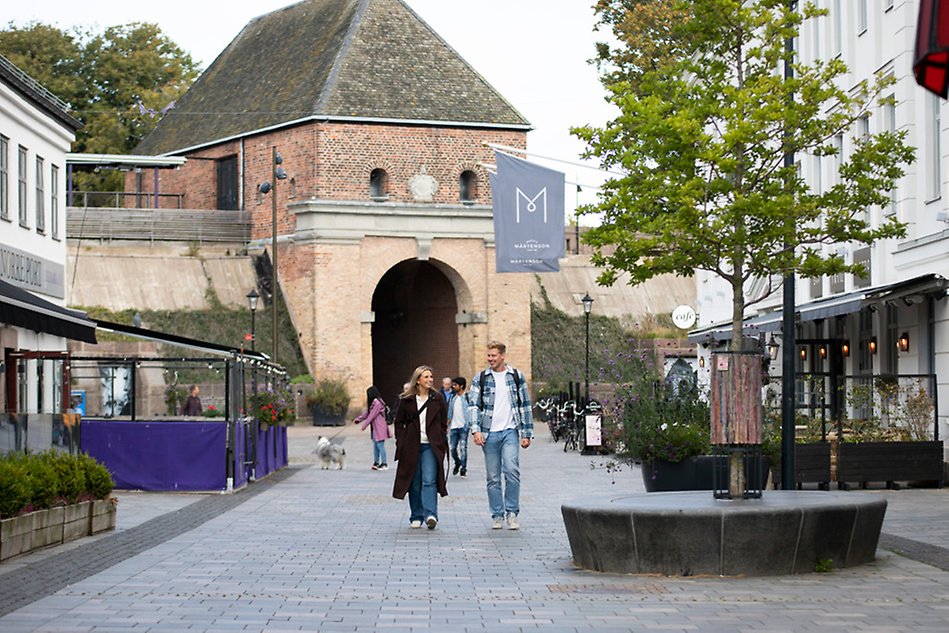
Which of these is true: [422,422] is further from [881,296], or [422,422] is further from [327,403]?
[327,403]

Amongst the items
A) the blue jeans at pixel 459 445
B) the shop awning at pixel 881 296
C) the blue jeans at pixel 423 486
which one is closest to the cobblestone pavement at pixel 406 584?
the blue jeans at pixel 423 486

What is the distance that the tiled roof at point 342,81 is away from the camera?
6022 centimetres

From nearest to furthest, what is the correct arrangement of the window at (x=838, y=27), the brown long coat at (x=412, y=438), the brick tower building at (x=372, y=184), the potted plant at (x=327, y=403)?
the brown long coat at (x=412, y=438) → the window at (x=838, y=27) → the potted plant at (x=327, y=403) → the brick tower building at (x=372, y=184)

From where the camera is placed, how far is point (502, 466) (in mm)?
18484

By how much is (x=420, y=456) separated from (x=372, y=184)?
138ft

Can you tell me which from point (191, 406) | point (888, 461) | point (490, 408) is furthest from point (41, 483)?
point (191, 406)

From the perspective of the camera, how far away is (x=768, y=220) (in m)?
18.8

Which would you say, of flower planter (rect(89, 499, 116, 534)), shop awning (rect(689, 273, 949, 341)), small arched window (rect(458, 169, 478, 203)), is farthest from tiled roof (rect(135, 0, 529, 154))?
flower planter (rect(89, 499, 116, 534))

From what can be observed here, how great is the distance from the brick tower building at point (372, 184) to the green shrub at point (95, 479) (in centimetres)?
3940

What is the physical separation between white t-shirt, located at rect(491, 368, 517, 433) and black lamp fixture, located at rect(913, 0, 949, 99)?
12588 mm

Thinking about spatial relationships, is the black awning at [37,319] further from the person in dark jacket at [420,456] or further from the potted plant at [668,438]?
the potted plant at [668,438]

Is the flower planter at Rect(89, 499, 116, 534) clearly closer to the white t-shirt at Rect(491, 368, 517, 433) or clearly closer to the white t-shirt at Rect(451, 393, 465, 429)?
the white t-shirt at Rect(491, 368, 517, 433)

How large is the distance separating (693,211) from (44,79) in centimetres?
6189

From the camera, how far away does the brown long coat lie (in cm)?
1889
